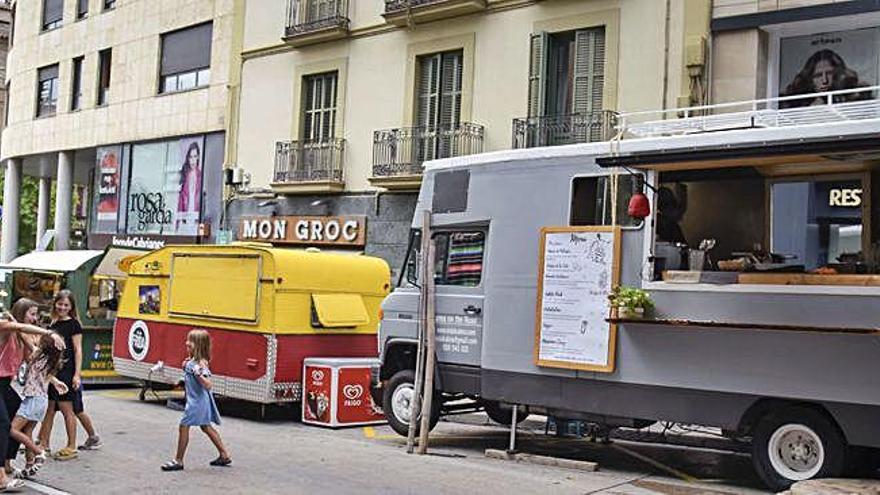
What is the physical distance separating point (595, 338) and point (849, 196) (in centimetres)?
279

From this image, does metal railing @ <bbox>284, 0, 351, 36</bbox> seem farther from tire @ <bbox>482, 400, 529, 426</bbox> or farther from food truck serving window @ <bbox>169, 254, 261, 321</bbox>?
tire @ <bbox>482, 400, 529, 426</bbox>

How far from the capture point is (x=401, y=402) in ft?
38.1

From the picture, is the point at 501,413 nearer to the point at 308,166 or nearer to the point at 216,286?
the point at 216,286

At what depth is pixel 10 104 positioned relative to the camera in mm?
33656

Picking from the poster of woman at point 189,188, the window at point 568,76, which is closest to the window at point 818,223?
the window at point 568,76

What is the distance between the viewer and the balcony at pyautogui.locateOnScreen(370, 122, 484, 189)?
747 inches

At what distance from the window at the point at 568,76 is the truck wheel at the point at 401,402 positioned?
7253 millimetres

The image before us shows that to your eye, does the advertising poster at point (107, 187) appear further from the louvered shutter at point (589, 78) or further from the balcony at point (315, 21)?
the louvered shutter at point (589, 78)

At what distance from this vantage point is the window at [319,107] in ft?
72.8

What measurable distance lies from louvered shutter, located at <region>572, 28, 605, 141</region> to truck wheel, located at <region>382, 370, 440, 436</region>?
23.8 ft

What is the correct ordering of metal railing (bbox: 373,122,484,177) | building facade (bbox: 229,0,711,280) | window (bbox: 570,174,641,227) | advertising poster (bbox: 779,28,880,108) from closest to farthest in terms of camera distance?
window (bbox: 570,174,641,227), advertising poster (bbox: 779,28,880,108), building facade (bbox: 229,0,711,280), metal railing (bbox: 373,122,484,177)

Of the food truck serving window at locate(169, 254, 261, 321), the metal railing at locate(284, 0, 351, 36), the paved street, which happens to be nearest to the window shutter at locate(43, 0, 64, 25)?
the metal railing at locate(284, 0, 351, 36)

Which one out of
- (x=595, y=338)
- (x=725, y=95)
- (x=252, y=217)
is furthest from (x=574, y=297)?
(x=252, y=217)

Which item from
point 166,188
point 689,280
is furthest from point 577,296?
point 166,188
